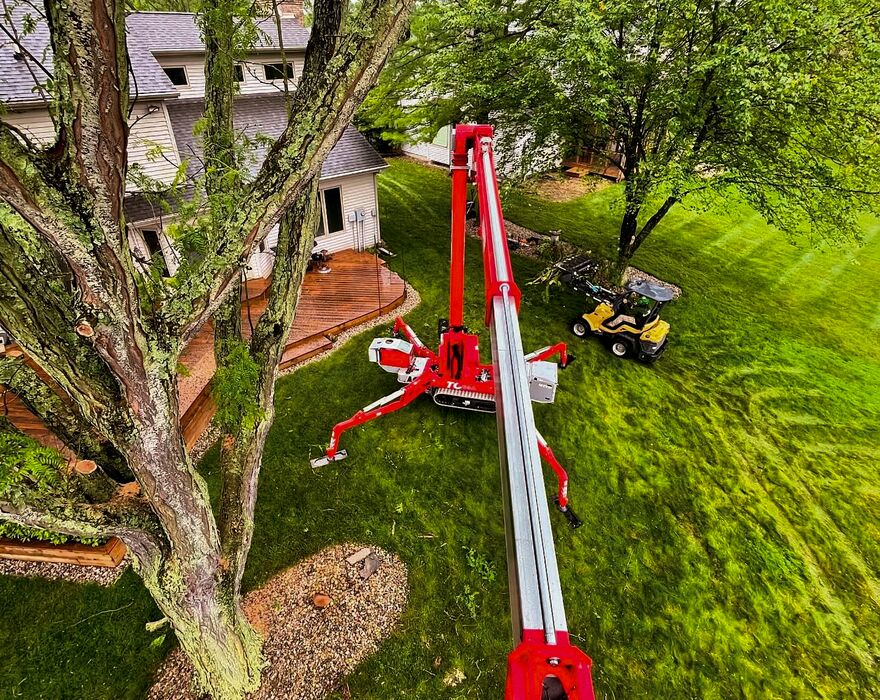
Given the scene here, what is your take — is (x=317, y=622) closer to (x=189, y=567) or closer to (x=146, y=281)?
(x=189, y=567)

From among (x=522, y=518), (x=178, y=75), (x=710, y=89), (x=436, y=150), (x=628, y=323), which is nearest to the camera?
(x=522, y=518)

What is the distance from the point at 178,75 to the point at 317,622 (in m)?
13.6

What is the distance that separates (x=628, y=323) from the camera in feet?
33.2

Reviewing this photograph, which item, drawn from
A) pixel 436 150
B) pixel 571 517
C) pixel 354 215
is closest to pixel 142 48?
pixel 354 215

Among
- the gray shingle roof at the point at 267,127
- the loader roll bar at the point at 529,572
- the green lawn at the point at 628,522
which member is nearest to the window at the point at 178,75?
the gray shingle roof at the point at 267,127

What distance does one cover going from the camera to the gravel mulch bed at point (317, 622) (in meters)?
4.78

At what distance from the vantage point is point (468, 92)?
10.8 m

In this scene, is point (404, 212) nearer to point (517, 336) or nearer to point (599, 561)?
point (599, 561)

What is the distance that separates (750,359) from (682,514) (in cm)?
546

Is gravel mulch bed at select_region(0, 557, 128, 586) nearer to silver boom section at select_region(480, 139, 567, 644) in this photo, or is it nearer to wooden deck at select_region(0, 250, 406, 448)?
wooden deck at select_region(0, 250, 406, 448)

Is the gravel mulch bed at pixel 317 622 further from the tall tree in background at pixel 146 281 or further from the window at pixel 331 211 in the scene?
the window at pixel 331 211

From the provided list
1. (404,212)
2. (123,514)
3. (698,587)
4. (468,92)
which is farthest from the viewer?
(404,212)

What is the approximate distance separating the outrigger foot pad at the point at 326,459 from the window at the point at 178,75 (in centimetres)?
1103

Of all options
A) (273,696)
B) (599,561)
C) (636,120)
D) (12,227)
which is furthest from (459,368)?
(636,120)
